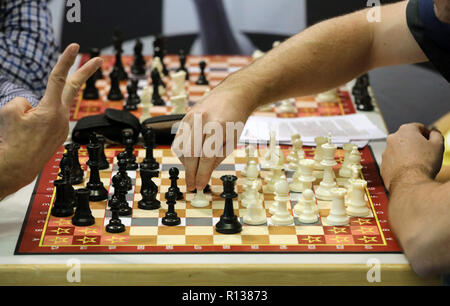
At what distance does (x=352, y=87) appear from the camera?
3025 millimetres

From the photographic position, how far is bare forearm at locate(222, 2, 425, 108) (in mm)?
2322

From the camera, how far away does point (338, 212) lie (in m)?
1.89

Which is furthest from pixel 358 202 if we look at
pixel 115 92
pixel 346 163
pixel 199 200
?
pixel 115 92

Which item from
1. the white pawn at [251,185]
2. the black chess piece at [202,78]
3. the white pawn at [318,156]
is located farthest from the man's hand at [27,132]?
the black chess piece at [202,78]

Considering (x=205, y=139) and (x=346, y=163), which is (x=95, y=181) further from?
(x=346, y=163)

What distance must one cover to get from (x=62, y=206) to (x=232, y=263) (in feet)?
1.68

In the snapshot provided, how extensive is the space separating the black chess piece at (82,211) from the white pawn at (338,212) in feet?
1.99

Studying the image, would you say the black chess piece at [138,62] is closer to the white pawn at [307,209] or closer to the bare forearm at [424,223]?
the white pawn at [307,209]

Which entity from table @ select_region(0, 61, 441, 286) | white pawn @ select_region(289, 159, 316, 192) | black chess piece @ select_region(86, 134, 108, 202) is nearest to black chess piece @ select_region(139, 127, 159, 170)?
black chess piece @ select_region(86, 134, 108, 202)

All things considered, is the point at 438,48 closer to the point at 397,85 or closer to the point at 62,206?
the point at 62,206

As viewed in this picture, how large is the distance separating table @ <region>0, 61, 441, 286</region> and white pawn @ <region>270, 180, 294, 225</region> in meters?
0.20

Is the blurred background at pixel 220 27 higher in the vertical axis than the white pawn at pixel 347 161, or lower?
lower

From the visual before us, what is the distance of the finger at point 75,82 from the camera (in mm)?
1975

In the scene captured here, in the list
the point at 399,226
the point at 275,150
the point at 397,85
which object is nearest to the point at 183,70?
the point at 275,150
